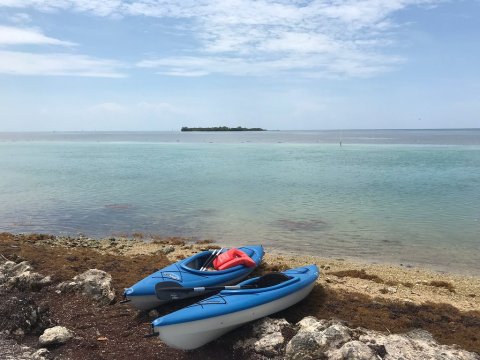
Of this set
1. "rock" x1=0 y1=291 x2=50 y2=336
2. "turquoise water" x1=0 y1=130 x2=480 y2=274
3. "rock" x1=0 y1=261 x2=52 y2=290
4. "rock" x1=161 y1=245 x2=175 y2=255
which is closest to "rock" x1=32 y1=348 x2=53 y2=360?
"rock" x1=0 y1=291 x2=50 y2=336

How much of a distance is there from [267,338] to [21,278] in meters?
5.76

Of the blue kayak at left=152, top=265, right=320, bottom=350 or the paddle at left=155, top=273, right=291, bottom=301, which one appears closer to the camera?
the blue kayak at left=152, top=265, right=320, bottom=350

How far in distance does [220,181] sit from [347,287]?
72.6ft

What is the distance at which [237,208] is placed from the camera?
69.6 ft

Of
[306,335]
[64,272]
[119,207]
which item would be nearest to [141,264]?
[64,272]

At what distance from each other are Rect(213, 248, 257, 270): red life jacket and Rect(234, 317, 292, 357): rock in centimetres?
257

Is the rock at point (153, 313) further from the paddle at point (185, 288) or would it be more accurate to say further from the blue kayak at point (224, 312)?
the blue kayak at point (224, 312)

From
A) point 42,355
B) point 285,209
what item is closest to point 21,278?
point 42,355

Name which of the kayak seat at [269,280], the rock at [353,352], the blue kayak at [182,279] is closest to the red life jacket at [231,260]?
the blue kayak at [182,279]

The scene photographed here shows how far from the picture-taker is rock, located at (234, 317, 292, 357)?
21.4 feet

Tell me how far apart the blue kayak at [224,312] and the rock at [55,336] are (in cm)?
163

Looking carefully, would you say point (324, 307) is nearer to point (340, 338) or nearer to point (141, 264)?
point (340, 338)

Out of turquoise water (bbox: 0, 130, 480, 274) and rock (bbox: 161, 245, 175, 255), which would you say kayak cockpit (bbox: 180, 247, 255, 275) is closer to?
rock (bbox: 161, 245, 175, 255)

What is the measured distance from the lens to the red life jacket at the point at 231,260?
9766mm
